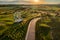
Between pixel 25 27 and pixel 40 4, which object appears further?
pixel 40 4

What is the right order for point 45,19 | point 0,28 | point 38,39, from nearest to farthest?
point 38,39
point 0,28
point 45,19

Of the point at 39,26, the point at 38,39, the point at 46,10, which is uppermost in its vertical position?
the point at 46,10

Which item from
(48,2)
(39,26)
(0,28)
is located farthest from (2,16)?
(48,2)

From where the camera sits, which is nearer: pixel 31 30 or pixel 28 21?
pixel 31 30

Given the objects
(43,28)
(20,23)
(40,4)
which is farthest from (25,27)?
(40,4)

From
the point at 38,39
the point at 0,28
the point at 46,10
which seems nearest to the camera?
the point at 38,39

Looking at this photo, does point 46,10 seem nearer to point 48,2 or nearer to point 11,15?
point 48,2

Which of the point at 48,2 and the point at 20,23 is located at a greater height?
the point at 48,2
